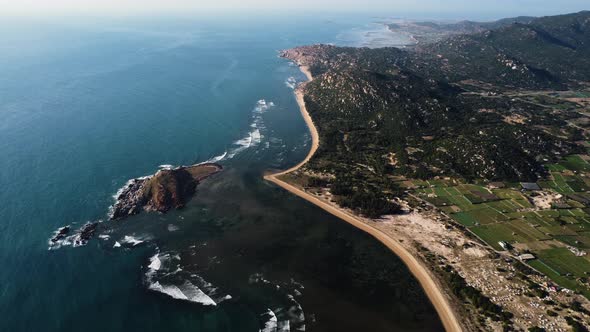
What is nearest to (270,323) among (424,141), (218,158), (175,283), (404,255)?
(175,283)

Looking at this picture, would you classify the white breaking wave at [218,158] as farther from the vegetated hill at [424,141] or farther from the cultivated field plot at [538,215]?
the cultivated field plot at [538,215]

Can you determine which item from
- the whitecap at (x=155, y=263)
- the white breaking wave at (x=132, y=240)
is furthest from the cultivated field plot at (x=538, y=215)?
the white breaking wave at (x=132, y=240)

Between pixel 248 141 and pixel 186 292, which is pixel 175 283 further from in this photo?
pixel 248 141

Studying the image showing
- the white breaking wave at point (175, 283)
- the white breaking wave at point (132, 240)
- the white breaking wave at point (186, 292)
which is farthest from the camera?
the white breaking wave at point (132, 240)

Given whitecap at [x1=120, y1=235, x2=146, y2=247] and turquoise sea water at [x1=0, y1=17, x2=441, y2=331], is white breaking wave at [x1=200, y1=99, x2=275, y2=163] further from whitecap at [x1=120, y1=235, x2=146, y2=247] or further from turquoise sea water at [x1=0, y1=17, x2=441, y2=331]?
whitecap at [x1=120, y1=235, x2=146, y2=247]

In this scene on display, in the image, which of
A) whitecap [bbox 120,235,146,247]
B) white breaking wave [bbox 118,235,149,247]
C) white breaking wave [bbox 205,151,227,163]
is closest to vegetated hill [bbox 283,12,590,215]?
white breaking wave [bbox 205,151,227,163]
